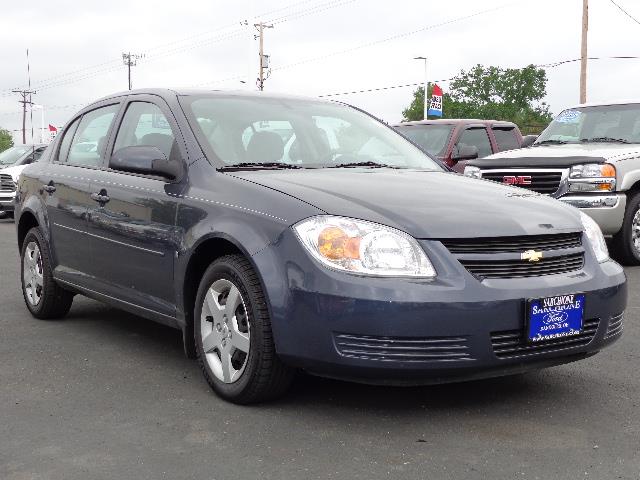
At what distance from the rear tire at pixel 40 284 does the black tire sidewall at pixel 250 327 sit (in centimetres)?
216

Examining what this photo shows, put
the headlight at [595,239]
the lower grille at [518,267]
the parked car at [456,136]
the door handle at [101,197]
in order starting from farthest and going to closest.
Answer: the parked car at [456,136] → the door handle at [101,197] → the headlight at [595,239] → the lower grille at [518,267]

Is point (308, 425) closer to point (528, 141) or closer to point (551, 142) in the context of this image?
point (551, 142)

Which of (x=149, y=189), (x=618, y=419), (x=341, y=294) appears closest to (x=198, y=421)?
(x=341, y=294)

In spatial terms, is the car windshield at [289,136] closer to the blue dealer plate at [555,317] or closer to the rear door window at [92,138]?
the rear door window at [92,138]

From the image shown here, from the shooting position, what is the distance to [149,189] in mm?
4859

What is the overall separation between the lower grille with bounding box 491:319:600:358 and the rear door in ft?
9.08

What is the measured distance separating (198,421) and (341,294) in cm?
89

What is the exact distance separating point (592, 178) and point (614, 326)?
17.3 feet

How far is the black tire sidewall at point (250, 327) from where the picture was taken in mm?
3971

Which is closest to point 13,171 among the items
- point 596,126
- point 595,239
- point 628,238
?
point 596,126

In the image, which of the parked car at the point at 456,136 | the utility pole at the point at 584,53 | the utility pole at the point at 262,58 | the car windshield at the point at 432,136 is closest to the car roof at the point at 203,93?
the parked car at the point at 456,136

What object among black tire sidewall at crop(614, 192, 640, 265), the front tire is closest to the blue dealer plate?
the front tire

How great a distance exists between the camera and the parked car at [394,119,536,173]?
1266cm

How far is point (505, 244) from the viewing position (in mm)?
3887
